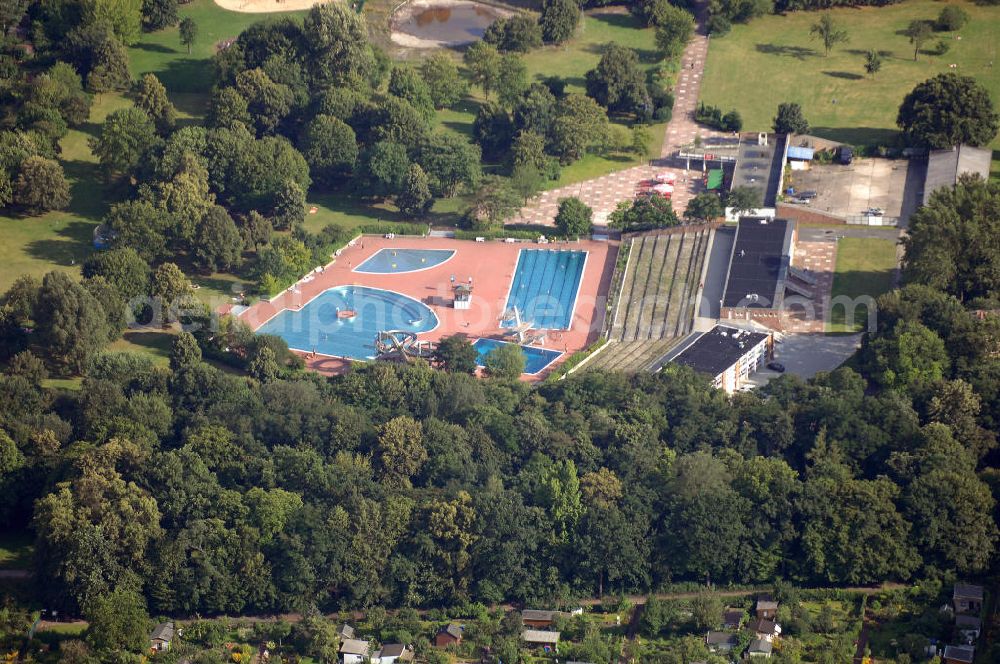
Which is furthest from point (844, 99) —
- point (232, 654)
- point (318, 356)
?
point (232, 654)

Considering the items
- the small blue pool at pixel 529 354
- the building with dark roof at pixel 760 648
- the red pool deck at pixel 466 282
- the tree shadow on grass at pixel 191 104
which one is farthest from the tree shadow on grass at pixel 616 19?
the building with dark roof at pixel 760 648

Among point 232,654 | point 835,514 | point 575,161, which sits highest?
point 575,161

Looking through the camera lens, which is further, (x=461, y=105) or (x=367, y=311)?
(x=461, y=105)

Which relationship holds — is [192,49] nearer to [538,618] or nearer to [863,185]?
[863,185]

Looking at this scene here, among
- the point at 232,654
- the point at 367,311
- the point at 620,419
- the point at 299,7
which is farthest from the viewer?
the point at 299,7

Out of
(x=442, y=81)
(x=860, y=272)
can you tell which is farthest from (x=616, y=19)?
(x=860, y=272)

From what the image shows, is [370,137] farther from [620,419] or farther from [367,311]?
[620,419]

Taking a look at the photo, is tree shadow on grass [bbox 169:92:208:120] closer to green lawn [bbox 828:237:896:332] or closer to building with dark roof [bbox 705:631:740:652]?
green lawn [bbox 828:237:896:332]
